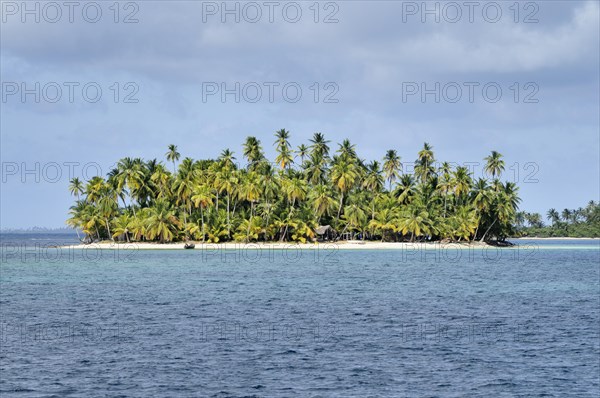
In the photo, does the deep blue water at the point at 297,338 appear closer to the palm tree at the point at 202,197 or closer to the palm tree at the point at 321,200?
the palm tree at the point at 202,197

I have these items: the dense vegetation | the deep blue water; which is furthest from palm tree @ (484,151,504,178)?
the deep blue water

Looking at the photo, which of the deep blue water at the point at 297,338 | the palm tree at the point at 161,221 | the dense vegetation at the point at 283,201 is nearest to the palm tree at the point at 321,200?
the dense vegetation at the point at 283,201

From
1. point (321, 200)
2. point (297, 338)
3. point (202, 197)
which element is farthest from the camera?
point (321, 200)

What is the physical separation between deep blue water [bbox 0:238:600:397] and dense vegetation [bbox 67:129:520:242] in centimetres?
5891

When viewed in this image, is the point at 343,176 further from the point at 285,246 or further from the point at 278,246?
→ the point at 278,246

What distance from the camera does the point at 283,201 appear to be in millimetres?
128125

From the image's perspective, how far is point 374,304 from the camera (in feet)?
147

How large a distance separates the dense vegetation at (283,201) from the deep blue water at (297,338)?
58.9m

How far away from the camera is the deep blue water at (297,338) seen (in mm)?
23312

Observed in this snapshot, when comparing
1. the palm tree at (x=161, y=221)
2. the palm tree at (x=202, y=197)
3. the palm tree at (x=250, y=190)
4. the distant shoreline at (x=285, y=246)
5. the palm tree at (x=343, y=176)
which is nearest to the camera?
the palm tree at (x=202, y=197)

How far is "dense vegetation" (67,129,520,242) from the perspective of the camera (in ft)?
399

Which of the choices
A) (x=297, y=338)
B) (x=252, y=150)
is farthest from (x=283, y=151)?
(x=297, y=338)

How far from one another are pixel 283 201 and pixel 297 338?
97027 millimetres

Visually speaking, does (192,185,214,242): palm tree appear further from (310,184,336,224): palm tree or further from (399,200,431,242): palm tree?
(399,200,431,242): palm tree
